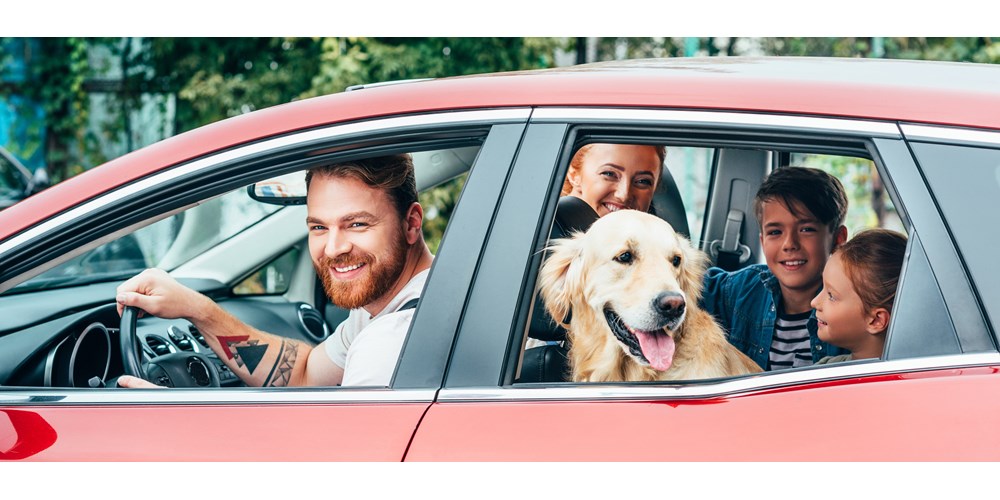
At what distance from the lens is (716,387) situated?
143 centimetres

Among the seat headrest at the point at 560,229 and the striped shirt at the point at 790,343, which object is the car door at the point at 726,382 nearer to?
the seat headrest at the point at 560,229

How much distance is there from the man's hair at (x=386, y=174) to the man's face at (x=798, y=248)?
0.85 m

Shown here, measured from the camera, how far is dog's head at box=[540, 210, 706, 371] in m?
1.73

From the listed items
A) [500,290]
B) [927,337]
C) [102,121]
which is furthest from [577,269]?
[102,121]

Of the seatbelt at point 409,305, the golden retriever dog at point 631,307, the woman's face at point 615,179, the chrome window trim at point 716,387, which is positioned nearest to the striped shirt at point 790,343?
the golden retriever dog at point 631,307

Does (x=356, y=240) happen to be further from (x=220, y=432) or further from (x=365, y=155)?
(x=220, y=432)

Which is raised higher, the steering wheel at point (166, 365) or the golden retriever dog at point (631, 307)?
the golden retriever dog at point (631, 307)

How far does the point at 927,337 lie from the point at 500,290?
0.66m

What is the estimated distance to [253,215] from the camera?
3.17m

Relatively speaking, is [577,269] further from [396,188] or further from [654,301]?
[396,188]

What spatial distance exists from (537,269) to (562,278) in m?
0.24

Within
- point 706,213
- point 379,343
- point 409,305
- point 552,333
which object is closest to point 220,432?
point 379,343

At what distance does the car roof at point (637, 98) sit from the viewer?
4.80 ft

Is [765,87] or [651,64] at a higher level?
[651,64]
